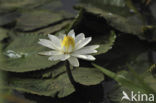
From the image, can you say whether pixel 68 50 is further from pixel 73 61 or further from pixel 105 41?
pixel 105 41

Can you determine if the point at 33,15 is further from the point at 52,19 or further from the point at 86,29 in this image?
the point at 86,29

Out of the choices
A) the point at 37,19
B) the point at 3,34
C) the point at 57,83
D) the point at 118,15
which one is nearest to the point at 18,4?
the point at 37,19

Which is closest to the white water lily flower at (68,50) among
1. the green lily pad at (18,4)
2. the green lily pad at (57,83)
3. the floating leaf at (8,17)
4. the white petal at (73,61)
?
the white petal at (73,61)

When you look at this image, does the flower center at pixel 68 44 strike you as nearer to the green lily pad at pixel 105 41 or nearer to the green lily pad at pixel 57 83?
the green lily pad at pixel 57 83

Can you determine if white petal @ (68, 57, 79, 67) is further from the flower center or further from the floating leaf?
the floating leaf

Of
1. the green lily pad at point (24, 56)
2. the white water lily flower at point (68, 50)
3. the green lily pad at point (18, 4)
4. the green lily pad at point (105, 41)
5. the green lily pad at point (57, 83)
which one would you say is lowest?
the green lily pad at point (57, 83)

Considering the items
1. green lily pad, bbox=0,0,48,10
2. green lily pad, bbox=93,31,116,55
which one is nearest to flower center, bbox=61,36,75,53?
green lily pad, bbox=93,31,116,55
